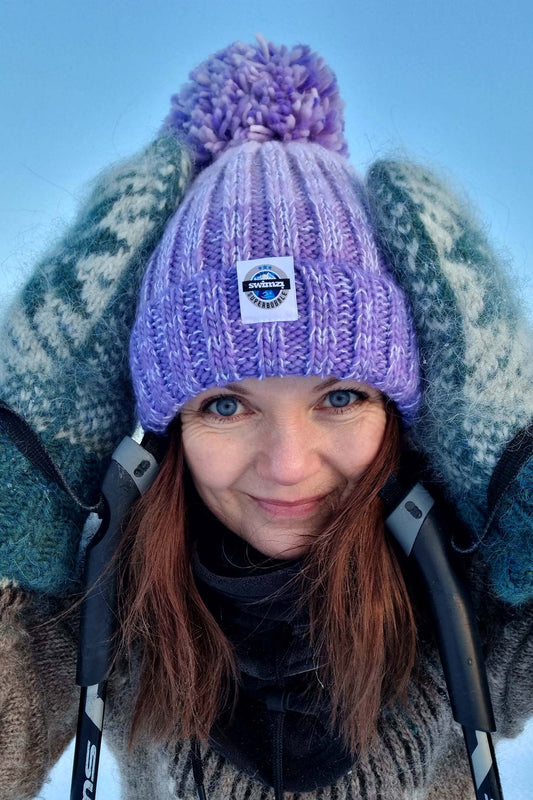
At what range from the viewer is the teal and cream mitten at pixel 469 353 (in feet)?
3.15

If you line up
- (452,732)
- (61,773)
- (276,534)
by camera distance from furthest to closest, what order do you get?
(61,773)
(452,732)
(276,534)

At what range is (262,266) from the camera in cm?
92

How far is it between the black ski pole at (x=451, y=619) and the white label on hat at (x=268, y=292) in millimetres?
331

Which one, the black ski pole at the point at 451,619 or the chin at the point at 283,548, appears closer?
the black ski pole at the point at 451,619

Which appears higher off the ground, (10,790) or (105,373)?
(105,373)

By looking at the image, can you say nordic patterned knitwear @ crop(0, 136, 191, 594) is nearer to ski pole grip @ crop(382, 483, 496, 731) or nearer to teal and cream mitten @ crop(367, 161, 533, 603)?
teal and cream mitten @ crop(367, 161, 533, 603)

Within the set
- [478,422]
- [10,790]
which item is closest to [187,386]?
[478,422]

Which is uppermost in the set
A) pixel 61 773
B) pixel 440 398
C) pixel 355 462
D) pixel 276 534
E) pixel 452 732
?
pixel 440 398

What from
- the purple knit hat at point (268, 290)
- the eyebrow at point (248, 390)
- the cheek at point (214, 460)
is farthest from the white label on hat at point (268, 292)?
the cheek at point (214, 460)

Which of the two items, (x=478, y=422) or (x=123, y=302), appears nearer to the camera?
(x=478, y=422)

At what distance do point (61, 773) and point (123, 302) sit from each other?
55.8 inches

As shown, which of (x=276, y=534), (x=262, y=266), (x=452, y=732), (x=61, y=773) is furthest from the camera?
(x=61, y=773)

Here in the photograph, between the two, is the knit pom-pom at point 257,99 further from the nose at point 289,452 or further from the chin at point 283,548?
the chin at point 283,548

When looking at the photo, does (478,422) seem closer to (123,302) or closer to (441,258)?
(441,258)
